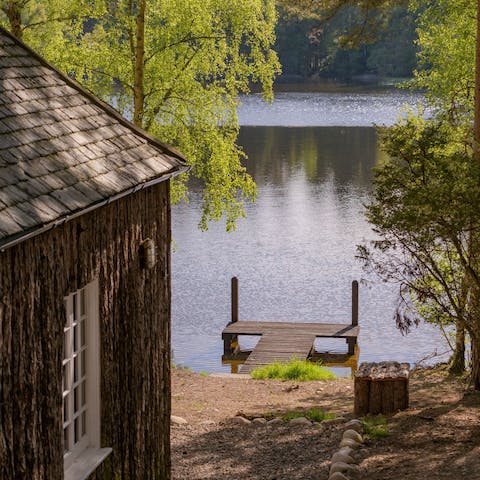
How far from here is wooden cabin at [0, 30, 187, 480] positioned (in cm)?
680

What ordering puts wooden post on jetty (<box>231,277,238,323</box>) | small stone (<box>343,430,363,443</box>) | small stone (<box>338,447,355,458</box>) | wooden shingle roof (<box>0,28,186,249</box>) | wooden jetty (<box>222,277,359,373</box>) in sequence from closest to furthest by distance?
wooden shingle roof (<box>0,28,186,249</box>) → small stone (<box>338,447,355,458</box>) → small stone (<box>343,430,363,443</box>) → wooden jetty (<box>222,277,359,373</box>) → wooden post on jetty (<box>231,277,238,323</box>)

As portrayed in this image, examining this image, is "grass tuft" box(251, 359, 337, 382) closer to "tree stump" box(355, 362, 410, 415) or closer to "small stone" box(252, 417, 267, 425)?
"small stone" box(252, 417, 267, 425)

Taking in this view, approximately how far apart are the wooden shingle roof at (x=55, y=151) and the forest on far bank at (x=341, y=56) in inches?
3080

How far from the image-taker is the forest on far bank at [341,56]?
294ft

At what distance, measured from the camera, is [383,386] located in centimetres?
1374

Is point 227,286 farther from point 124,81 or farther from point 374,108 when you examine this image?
point 374,108

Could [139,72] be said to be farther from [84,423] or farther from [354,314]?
[84,423]

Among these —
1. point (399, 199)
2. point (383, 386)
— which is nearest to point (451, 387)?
point (383, 386)

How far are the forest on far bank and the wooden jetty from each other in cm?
6313

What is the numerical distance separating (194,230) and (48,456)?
28.8 metres

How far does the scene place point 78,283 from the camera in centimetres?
790

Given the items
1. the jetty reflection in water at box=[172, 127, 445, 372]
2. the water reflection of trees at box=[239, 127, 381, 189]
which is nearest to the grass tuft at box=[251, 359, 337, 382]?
the jetty reflection in water at box=[172, 127, 445, 372]

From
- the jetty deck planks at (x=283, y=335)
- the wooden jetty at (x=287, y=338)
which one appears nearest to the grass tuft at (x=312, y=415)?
the jetty deck planks at (x=283, y=335)

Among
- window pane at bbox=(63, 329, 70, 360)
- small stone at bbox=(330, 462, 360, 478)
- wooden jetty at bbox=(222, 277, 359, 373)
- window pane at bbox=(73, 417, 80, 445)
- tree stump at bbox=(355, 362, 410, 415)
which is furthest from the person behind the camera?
wooden jetty at bbox=(222, 277, 359, 373)
